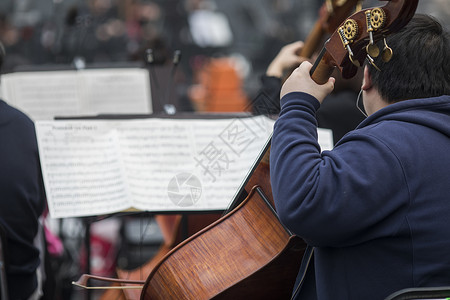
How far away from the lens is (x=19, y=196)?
7.57 ft

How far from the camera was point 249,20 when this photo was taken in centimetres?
1475

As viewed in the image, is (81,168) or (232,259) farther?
(81,168)

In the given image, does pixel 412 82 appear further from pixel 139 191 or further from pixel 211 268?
pixel 139 191

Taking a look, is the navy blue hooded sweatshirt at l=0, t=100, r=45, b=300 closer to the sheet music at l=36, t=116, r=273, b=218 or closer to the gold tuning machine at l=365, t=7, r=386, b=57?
the sheet music at l=36, t=116, r=273, b=218

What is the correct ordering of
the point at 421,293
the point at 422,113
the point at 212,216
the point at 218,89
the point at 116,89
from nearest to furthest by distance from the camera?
1. the point at 421,293
2. the point at 422,113
3. the point at 212,216
4. the point at 116,89
5. the point at 218,89

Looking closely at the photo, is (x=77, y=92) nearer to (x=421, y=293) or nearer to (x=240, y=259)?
(x=240, y=259)

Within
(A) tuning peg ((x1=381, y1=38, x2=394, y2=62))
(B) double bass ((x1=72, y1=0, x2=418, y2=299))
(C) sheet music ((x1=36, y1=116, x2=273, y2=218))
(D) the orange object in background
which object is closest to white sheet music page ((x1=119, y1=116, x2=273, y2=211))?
(C) sheet music ((x1=36, y1=116, x2=273, y2=218))

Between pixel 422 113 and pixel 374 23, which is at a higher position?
pixel 374 23

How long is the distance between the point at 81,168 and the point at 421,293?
1404 mm

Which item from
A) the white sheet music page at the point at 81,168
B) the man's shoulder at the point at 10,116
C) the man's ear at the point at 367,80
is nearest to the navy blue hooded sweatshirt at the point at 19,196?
the man's shoulder at the point at 10,116

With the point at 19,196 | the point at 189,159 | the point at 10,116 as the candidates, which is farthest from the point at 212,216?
the point at 10,116

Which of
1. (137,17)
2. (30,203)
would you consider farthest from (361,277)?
Result: (137,17)

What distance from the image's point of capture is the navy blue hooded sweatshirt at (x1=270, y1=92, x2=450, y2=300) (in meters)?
1.24

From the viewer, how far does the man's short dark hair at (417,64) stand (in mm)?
1351
